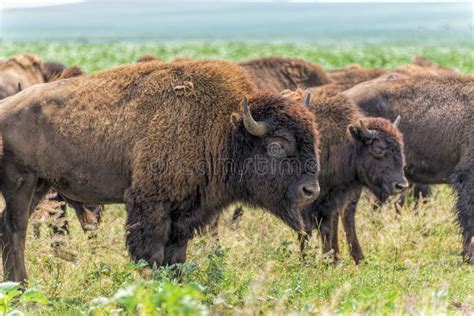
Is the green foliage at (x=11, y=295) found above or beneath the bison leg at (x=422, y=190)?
above

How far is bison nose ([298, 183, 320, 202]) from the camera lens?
8.18m

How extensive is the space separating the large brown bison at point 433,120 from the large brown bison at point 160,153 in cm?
362

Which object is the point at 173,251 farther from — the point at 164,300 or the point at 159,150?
the point at 164,300

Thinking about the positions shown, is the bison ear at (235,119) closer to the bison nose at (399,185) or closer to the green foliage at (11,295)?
the green foliage at (11,295)

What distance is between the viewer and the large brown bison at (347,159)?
10.4 metres

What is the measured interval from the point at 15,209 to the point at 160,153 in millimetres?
1438

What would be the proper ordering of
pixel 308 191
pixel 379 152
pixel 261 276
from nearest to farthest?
pixel 261 276
pixel 308 191
pixel 379 152

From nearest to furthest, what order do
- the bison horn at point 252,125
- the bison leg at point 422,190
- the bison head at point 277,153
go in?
the bison horn at point 252,125 → the bison head at point 277,153 → the bison leg at point 422,190

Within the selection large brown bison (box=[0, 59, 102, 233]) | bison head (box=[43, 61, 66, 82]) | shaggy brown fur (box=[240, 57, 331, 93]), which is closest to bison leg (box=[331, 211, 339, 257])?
shaggy brown fur (box=[240, 57, 331, 93])

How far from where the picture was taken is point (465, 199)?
11188 mm

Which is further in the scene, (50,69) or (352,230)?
(50,69)

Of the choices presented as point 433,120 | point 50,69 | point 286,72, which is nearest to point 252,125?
point 433,120

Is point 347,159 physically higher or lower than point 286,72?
lower

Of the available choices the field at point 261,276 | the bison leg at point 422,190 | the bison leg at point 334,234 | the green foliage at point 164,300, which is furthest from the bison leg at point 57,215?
the bison leg at point 422,190
